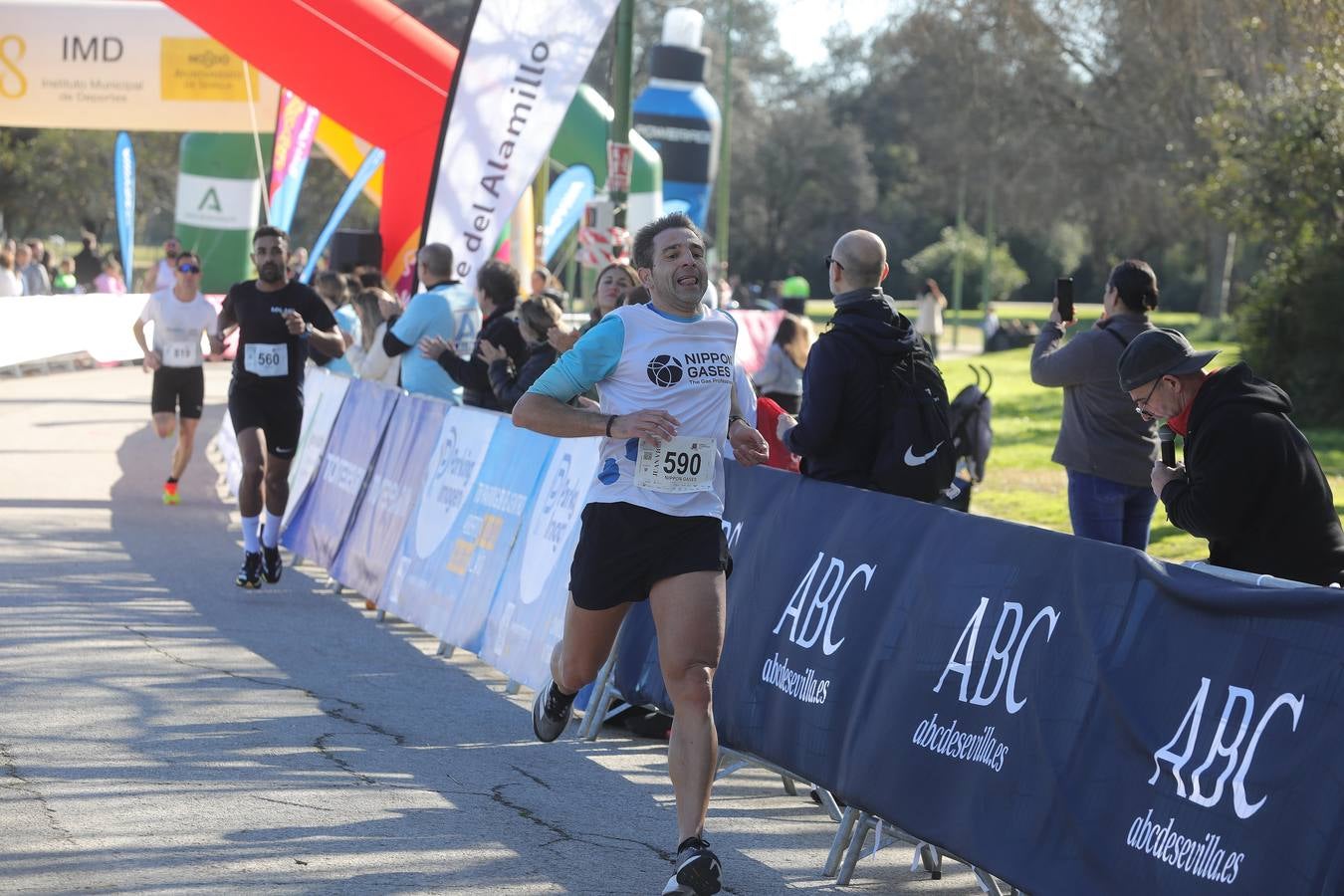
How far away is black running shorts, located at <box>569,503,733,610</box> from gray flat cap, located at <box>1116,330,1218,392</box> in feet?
4.33

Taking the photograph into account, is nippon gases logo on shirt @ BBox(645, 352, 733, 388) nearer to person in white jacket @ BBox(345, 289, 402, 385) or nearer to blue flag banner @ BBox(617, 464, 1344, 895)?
blue flag banner @ BBox(617, 464, 1344, 895)

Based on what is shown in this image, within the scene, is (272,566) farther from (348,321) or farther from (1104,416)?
(1104,416)

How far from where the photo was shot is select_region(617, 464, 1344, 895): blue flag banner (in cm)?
418

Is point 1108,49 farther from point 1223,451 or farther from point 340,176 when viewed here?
point 1223,451

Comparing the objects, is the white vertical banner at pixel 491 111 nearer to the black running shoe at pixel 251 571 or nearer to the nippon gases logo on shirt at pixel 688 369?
the black running shoe at pixel 251 571

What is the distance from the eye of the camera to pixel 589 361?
5.51 m

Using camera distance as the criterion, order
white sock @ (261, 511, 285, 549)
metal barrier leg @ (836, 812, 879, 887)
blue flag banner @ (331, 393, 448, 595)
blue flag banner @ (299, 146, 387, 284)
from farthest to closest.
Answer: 1. blue flag banner @ (299, 146, 387, 284)
2. white sock @ (261, 511, 285, 549)
3. blue flag banner @ (331, 393, 448, 595)
4. metal barrier leg @ (836, 812, 879, 887)

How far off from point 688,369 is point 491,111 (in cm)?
869

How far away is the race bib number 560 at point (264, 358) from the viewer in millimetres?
10805

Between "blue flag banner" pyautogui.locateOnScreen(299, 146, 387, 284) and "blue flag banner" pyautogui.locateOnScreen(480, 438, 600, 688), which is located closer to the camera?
"blue flag banner" pyautogui.locateOnScreen(480, 438, 600, 688)

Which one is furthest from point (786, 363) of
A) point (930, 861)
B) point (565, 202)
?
point (565, 202)

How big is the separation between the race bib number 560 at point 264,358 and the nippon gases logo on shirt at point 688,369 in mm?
5753

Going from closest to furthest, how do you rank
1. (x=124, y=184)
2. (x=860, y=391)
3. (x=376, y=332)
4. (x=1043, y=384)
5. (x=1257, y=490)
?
(x=1257, y=490)
(x=860, y=391)
(x=1043, y=384)
(x=376, y=332)
(x=124, y=184)

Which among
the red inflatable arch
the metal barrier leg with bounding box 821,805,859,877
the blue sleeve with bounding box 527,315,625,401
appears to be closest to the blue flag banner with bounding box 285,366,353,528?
the red inflatable arch
